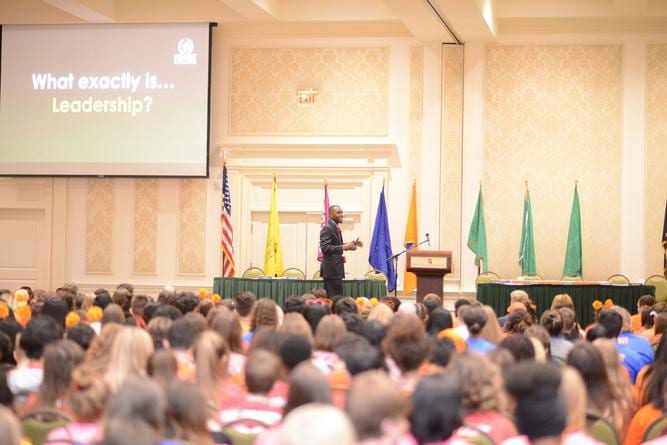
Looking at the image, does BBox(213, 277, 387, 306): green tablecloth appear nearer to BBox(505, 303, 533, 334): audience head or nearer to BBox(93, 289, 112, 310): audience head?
BBox(93, 289, 112, 310): audience head

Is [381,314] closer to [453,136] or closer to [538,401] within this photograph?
[538,401]

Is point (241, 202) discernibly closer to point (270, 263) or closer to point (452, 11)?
point (270, 263)

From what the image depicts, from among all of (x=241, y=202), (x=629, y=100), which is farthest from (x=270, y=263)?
(x=629, y=100)

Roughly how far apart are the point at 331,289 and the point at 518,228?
501 centimetres

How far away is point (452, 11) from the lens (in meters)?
13.0

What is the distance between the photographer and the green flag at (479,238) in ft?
48.1

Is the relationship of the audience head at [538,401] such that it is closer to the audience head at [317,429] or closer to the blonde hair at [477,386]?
the blonde hair at [477,386]

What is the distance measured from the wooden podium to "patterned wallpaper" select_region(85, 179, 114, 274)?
5.70 m

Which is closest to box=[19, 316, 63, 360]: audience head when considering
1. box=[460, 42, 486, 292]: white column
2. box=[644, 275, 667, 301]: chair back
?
box=[460, 42, 486, 292]: white column

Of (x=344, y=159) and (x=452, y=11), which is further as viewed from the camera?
(x=344, y=159)

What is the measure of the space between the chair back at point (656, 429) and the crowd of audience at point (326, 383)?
1cm

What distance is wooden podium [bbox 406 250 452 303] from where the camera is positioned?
477 inches

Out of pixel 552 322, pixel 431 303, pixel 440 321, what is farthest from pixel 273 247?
pixel 552 322

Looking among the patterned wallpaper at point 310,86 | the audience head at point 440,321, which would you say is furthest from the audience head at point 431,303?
the patterned wallpaper at point 310,86
